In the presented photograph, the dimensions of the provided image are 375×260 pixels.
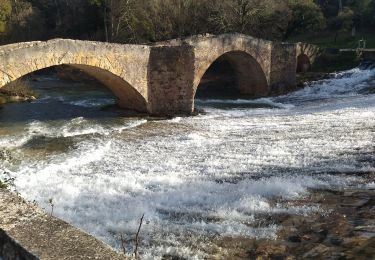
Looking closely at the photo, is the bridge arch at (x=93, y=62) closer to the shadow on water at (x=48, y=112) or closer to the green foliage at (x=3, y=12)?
the shadow on water at (x=48, y=112)

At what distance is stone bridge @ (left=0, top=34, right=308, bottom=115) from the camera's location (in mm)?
13492

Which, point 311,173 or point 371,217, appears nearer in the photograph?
point 371,217

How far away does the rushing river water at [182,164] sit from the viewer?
23.3 feet

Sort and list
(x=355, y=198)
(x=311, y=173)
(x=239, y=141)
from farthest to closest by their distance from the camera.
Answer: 1. (x=239, y=141)
2. (x=311, y=173)
3. (x=355, y=198)

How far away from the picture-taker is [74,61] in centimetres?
1449

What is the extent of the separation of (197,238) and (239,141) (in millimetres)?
6541

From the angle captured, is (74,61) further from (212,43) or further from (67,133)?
(212,43)

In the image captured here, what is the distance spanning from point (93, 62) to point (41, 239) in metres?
12.7

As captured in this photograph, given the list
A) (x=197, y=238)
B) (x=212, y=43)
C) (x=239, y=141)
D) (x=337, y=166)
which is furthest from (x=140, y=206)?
(x=212, y=43)

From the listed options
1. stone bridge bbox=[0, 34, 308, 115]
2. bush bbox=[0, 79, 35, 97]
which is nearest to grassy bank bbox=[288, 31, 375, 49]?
stone bridge bbox=[0, 34, 308, 115]

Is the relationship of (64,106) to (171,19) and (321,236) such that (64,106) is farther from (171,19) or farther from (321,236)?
(321,236)

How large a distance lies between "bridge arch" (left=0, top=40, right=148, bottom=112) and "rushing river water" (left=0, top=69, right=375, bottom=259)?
1052 millimetres

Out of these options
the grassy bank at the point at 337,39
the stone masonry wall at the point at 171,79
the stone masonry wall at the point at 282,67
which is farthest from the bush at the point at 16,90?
the grassy bank at the point at 337,39

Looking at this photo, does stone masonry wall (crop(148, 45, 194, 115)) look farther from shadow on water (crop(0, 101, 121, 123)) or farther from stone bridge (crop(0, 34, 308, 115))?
shadow on water (crop(0, 101, 121, 123))
